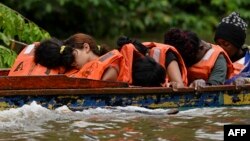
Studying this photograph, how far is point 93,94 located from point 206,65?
1.40 metres

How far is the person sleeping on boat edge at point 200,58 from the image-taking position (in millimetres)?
8422

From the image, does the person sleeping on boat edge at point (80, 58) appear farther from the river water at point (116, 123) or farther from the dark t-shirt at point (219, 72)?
the dark t-shirt at point (219, 72)

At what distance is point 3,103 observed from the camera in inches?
294

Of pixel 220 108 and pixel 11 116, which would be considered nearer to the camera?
pixel 11 116

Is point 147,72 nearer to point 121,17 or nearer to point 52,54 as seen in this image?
point 52,54

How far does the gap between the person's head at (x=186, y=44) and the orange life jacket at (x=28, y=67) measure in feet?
4.49


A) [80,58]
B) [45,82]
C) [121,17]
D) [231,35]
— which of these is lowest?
[45,82]

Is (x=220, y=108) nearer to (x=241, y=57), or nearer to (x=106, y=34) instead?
(x=241, y=57)

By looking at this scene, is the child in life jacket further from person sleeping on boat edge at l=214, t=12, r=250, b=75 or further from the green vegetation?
the green vegetation

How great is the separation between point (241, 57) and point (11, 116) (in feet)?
10.00

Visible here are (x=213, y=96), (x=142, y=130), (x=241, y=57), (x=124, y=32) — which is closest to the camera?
(x=142, y=130)

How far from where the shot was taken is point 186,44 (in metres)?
8.45

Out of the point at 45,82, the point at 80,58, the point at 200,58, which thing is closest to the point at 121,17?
the point at 200,58

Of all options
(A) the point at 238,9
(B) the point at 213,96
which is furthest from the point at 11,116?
(A) the point at 238,9
